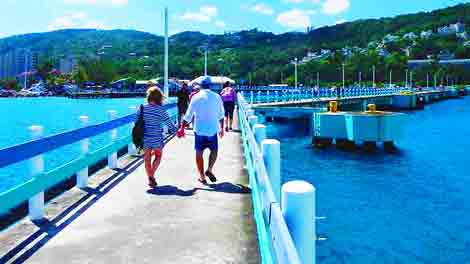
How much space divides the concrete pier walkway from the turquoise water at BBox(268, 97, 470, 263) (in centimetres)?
480

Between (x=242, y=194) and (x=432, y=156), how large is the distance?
24.7 metres

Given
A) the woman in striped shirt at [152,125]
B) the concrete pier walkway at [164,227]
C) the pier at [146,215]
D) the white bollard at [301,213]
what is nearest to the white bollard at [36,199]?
the pier at [146,215]


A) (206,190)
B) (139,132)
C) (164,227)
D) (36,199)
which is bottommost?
(164,227)

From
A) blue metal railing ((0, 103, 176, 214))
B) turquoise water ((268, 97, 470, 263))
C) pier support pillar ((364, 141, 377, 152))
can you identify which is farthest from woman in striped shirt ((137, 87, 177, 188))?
pier support pillar ((364, 141, 377, 152))

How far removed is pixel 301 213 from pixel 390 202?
15.2 m

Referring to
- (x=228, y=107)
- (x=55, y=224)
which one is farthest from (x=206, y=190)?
(x=228, y=107)

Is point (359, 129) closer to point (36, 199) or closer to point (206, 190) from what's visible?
point (206, 190)

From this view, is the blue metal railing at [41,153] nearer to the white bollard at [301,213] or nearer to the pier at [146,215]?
the pier at [146,215]

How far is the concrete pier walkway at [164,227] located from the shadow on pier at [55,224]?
0.28 ft

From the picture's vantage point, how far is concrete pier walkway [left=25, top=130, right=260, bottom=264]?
17.6ft

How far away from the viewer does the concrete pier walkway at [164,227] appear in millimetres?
5359

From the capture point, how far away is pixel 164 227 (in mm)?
6359

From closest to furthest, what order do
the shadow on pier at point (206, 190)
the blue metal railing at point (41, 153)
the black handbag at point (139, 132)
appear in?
1. the blue metal railing at point (41, 153)
2. the shadow on pier at point (206, 190)
3. the black handbag at point (139, 132)

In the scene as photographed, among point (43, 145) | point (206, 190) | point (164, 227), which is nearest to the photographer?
point (164, 227)
